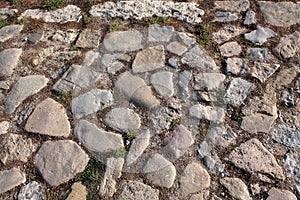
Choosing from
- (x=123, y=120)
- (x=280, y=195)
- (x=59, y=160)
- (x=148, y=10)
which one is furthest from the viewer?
(x=148, y=10)

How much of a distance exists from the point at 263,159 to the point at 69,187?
5.23 ft

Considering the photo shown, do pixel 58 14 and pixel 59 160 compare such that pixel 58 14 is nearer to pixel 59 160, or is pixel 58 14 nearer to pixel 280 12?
pixel 59 160

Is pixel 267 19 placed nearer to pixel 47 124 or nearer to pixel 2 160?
pixel 47 124

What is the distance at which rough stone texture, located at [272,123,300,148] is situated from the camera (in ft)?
10.5

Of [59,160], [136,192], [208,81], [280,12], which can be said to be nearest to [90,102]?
[59,160]

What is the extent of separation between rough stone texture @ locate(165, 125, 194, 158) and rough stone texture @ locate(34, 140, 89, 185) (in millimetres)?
708

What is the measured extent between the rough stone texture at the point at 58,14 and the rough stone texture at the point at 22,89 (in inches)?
35.9

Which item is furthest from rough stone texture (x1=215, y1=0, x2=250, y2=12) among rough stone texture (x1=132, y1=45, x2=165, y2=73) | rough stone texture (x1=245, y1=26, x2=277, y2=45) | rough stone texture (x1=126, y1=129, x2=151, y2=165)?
rough stone texture (x1=126, y1=129, x2=151, y2=165)

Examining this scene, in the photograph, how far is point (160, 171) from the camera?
306 centimetres

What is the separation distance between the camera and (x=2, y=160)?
3172 millimetres

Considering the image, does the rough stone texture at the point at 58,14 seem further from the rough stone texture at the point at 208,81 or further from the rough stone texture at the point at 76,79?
the rough stone texture at the point at 208,81

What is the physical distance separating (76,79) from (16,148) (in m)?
0.87

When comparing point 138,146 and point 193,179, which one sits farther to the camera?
point 138,146

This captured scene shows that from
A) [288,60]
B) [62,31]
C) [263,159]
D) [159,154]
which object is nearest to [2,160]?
[159,154]
